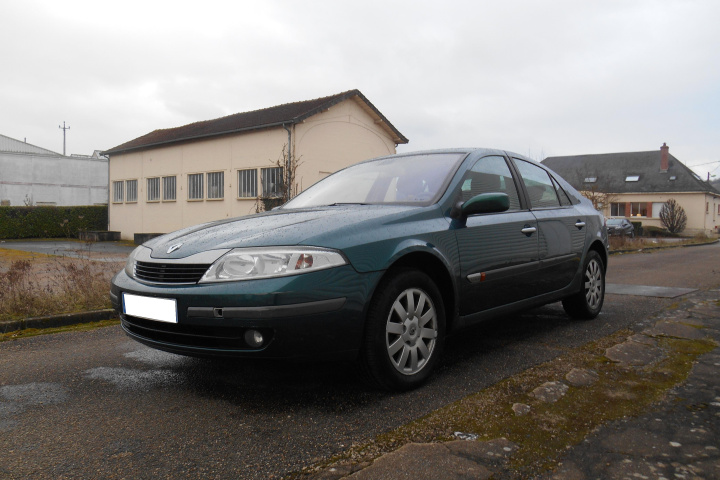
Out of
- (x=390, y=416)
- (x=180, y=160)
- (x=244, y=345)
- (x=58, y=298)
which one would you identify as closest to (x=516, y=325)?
(x=390, y=416)

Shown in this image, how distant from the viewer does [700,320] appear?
5.39 m

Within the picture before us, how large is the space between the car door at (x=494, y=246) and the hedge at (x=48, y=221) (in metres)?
25.5

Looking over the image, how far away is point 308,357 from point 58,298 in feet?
13.8

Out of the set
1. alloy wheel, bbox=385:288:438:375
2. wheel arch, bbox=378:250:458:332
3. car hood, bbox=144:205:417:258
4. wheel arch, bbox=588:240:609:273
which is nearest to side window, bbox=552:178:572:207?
wheel arch, bbox=588:240:609:273

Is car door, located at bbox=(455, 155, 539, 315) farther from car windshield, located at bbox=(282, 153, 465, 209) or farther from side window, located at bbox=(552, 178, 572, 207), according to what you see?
side window, located at bbox=(552, 178, 572, 207)

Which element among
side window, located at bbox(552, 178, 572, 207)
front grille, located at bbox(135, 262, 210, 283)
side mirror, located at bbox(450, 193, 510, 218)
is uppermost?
side window, located at bbox(552, 178, 572, 207)

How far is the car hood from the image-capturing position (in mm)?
2928

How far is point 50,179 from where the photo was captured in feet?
140

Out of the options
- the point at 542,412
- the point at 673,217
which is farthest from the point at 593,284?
the point at 673,217

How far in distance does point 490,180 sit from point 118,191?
85.3ft

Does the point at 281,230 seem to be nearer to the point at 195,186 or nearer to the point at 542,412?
the point at 542,412

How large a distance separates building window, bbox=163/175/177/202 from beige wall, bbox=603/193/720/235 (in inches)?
1366

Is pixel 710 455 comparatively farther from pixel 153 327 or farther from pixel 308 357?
pixel 153 327

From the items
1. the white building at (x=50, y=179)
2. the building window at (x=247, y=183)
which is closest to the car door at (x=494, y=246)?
the building window at (x=247, y=183)
